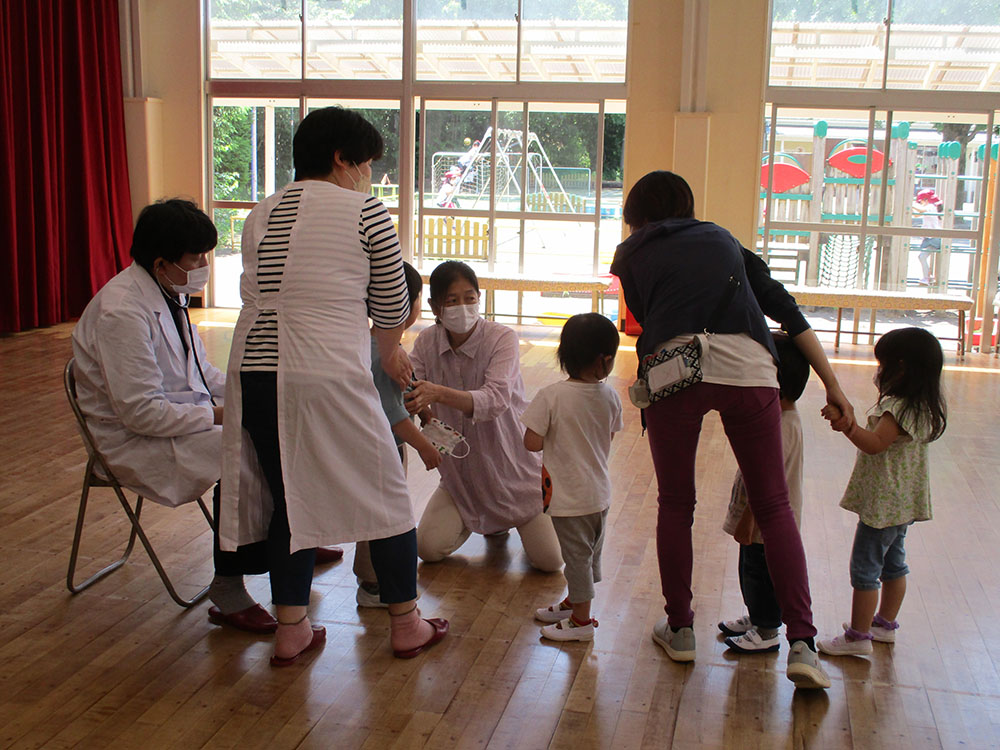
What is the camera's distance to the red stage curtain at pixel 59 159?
8117 millimetres

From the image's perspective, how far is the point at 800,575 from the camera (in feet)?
7.73

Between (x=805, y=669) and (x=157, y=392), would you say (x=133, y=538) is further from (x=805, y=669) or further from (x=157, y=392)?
(x=805, y=669)

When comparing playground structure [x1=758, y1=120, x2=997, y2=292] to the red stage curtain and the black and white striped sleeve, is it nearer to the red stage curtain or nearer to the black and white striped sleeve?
the red stage curtain

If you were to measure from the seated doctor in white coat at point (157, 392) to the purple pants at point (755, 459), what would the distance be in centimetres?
119

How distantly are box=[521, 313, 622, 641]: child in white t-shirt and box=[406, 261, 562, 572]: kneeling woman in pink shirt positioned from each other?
0.45 m

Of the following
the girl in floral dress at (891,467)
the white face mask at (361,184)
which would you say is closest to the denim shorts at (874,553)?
the girl in floral dress at (891,467)

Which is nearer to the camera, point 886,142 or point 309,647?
point 309,647

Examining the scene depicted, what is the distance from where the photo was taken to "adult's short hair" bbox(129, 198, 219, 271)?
2734mm

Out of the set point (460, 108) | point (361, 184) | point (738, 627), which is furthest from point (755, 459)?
point (460, 108)

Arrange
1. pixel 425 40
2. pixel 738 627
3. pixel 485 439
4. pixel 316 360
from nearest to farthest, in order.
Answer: pixel 316 360 < pixel 738 627 < pixel 485 439 < pixel 425 40

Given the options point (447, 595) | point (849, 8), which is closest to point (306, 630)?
point (447, 595)

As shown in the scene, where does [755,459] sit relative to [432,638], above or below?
above

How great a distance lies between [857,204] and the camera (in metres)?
8.97

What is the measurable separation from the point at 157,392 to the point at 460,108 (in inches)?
293
